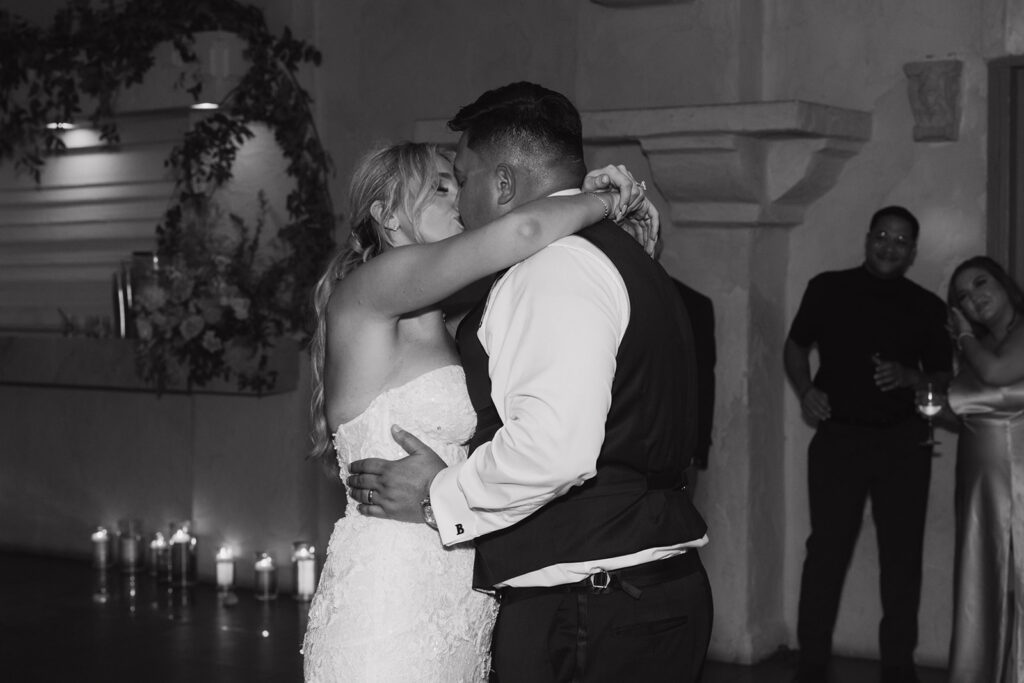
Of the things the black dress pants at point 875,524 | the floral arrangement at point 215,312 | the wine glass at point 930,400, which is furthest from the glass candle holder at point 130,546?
the wine glass at point 930,400

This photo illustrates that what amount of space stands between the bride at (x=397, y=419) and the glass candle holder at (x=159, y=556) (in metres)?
4.06

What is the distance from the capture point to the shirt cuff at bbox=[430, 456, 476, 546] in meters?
2.31

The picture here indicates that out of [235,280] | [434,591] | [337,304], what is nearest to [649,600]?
[434,591]

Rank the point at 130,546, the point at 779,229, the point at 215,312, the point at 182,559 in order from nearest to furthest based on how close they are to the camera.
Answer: the point at 779,229 < the point at 215,312 < the point at 182,559 < the point at 130,546

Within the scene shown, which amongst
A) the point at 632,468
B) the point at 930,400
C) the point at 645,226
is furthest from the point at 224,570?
the point at 632,468

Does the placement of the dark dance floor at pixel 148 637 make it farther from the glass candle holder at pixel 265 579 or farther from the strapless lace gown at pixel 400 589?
the strapless lace gown at pixel 400 589

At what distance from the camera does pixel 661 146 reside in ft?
16.5

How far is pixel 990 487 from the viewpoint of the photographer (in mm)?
4598

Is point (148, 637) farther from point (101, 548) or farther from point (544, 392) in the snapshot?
point (544, 392)

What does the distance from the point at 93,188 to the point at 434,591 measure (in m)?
5.36

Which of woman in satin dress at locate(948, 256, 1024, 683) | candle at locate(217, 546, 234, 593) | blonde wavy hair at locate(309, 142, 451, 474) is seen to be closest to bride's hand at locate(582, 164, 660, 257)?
blonde wavy hair at locate(309, 142, 451, 474)

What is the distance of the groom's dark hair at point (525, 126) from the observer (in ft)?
7.79

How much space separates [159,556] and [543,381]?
496cm

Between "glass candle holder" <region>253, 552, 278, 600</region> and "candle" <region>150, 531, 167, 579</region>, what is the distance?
1.92 ft
